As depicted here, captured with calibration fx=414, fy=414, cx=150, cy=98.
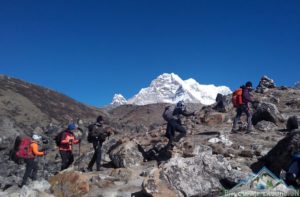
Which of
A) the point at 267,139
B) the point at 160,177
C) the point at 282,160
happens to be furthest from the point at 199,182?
the point at 267,139

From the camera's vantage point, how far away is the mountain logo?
974 cm

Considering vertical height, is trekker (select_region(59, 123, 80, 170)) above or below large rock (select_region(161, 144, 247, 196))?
above

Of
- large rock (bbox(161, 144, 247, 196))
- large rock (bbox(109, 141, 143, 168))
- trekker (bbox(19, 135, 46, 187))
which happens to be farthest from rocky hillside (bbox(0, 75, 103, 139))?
large rock (bbox(161, 144, 247, 196))

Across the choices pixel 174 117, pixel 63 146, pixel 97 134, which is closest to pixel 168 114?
Result: pixel 174 117

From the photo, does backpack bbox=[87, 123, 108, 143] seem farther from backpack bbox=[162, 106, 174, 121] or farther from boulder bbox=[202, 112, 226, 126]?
boulder bbox=[202, 112, 226, 126]

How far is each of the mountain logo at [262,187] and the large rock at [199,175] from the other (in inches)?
41.1

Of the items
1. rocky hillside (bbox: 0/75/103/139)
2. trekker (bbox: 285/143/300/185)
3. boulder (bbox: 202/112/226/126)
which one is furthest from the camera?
rocky hillside (bbox: 0/75/103/139)

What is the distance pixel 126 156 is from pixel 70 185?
4398 millimetres

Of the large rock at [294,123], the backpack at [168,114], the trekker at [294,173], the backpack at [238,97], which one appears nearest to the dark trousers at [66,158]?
the backpack at [168,114]

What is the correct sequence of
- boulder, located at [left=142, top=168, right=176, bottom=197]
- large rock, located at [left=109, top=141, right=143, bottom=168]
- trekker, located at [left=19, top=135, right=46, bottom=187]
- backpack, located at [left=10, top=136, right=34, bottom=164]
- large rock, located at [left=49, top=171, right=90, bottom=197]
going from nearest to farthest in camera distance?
boulder, located at [left=142, top=168, right=176, bottom=197] → large rock, located at [left=49, top=171, right=90, bottom=197] → backpack, located at [left=10, top=136, right=34, bottom=164] → trekker, located at [left=19, top=135, right=46, bottom=187] → large rock, located at [left=109, top=141, right=143, bottom=168]

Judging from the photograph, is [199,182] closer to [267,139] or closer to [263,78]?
[267,139]

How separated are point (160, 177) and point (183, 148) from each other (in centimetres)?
621

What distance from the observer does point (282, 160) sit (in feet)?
46.3

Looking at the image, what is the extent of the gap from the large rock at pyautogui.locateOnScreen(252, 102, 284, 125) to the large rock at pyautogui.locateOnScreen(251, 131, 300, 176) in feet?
29.9
